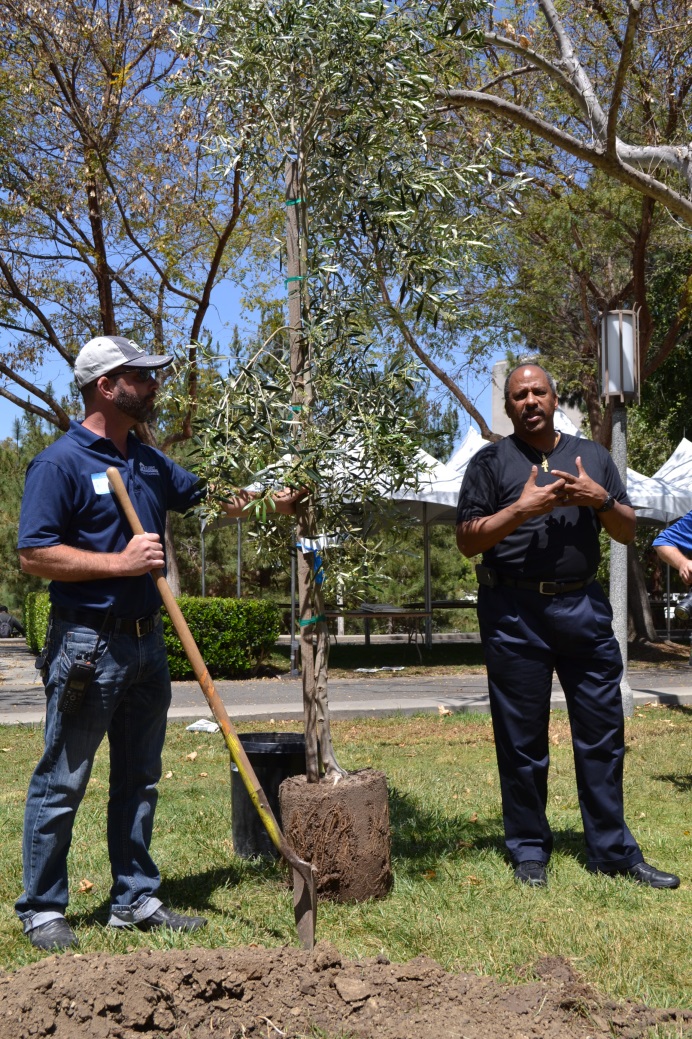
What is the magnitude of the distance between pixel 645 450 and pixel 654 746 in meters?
20.2

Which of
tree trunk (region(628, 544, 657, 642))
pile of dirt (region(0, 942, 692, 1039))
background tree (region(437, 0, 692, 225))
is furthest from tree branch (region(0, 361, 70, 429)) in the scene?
pile of dirt (region(0, 942, 692, 1039))

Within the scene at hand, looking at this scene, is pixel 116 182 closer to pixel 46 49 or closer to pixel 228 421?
pixel 46 49

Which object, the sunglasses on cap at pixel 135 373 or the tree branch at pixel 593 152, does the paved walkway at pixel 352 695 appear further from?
the sunglasses on cap at pixel 135 373

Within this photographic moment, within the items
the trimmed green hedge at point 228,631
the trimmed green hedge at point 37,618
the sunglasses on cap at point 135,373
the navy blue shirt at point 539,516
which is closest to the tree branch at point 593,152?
the navy blue shirt at point 539,516

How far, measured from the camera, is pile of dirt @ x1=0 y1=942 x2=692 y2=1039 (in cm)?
268

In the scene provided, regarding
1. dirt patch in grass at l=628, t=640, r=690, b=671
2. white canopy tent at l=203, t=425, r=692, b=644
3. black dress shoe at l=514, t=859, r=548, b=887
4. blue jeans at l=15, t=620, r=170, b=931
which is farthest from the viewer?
dirt patch in grass at l=628, t=640, r=690, b=671

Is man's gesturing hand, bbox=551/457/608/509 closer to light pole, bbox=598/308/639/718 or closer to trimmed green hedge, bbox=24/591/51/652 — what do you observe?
light pole, bbox=598/308/639/718

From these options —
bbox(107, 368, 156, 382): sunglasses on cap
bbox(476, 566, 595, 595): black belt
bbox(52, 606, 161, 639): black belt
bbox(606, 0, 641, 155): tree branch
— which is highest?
bbox(606, 0, 641, 155): tree branch

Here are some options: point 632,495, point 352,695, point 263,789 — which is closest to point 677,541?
point 263,789

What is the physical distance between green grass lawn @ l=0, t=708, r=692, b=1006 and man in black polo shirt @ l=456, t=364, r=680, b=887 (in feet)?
0.76

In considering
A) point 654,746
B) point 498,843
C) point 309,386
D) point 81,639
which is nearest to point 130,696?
point 81,639

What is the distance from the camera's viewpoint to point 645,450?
27.0 m

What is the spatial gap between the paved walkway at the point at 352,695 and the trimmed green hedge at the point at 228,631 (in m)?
0.47

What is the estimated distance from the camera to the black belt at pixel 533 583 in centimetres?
443
